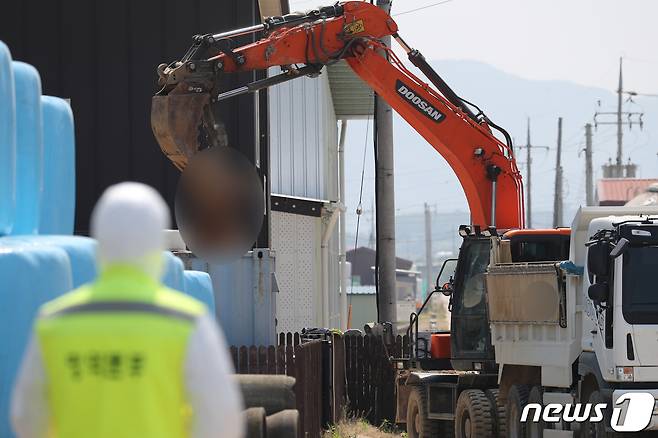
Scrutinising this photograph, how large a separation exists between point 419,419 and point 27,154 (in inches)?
488

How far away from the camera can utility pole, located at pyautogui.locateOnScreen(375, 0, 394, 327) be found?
2497 cm

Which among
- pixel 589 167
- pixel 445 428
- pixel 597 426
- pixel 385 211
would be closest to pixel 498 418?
pixel 445 428

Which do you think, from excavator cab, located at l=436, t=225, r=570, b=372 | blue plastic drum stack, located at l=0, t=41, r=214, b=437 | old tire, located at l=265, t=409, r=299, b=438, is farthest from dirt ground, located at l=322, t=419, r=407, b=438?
old tire, located at l=265, t=409, r=299, b=438

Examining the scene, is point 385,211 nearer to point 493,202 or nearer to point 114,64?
point 493,202

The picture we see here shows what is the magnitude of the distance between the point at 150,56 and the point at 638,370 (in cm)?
1033

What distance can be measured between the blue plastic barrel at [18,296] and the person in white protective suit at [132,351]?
279 cm

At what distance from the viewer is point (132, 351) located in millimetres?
4938

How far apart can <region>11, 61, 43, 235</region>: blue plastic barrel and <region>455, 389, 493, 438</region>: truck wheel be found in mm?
10430

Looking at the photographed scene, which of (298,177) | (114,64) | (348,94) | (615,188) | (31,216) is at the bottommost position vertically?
(31,216)

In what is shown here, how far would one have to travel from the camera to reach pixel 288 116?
98.0 ft

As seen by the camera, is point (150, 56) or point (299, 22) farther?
point (150, 56)

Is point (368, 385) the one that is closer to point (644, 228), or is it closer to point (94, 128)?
point (94, 128)

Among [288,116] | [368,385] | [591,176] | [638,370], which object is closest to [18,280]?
[638,370]

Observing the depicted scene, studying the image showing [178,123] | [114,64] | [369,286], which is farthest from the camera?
[369,286]
